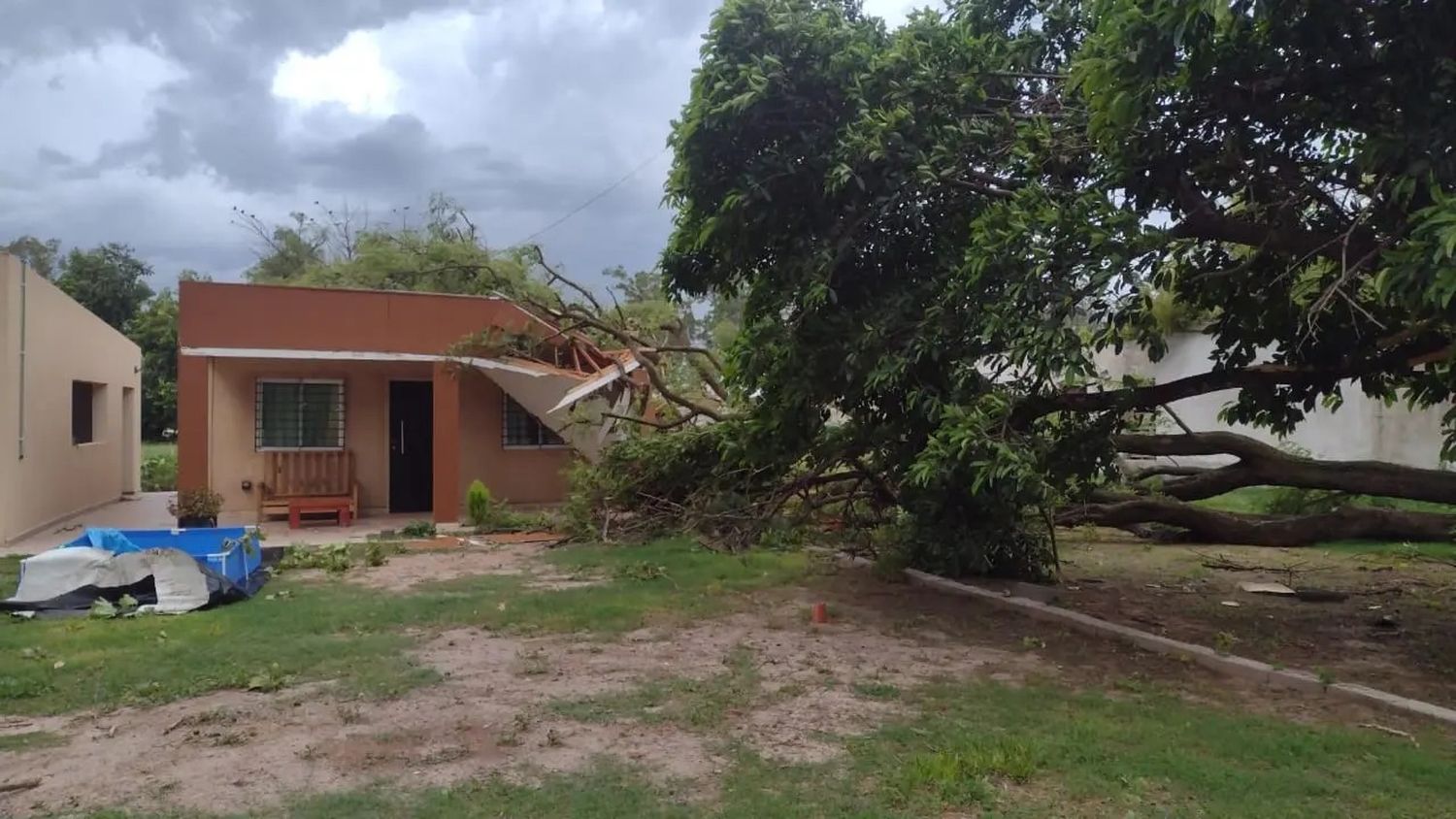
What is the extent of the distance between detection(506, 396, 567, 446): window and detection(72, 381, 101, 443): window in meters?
6.49

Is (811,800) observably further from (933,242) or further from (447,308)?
(447,308)

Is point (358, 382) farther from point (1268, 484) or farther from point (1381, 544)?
point (1381, 544)

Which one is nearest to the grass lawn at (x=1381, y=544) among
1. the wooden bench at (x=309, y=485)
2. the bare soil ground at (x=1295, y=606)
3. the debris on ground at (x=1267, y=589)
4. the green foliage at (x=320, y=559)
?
the bare soil ground at (x=1295, y=606)

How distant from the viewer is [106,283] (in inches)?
1548

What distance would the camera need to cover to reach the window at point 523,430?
1642 cm

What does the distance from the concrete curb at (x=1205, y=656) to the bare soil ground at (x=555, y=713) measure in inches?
5.5

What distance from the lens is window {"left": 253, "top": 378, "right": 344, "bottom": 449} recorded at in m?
15.4

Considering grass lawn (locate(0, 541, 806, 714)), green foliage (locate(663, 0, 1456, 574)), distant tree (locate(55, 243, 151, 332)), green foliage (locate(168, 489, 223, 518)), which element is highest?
distant tree (locate(55, 243, 151, 332))

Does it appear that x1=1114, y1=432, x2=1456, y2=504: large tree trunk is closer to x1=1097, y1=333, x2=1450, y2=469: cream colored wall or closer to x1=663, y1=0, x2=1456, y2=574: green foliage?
x1=663, y1=0, x2=1456, y2=574: green foliage

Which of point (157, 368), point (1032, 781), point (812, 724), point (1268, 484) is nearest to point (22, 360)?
point (812, 724)

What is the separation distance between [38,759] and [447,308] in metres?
10.5

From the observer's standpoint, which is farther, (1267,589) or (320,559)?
(320,559)

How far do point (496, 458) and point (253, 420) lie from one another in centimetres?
341

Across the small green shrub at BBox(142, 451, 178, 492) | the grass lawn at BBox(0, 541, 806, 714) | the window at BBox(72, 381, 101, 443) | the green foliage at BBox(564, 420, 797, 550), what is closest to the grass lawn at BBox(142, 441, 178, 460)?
the small green shrub at BBox(142, 451, 178, 492)
